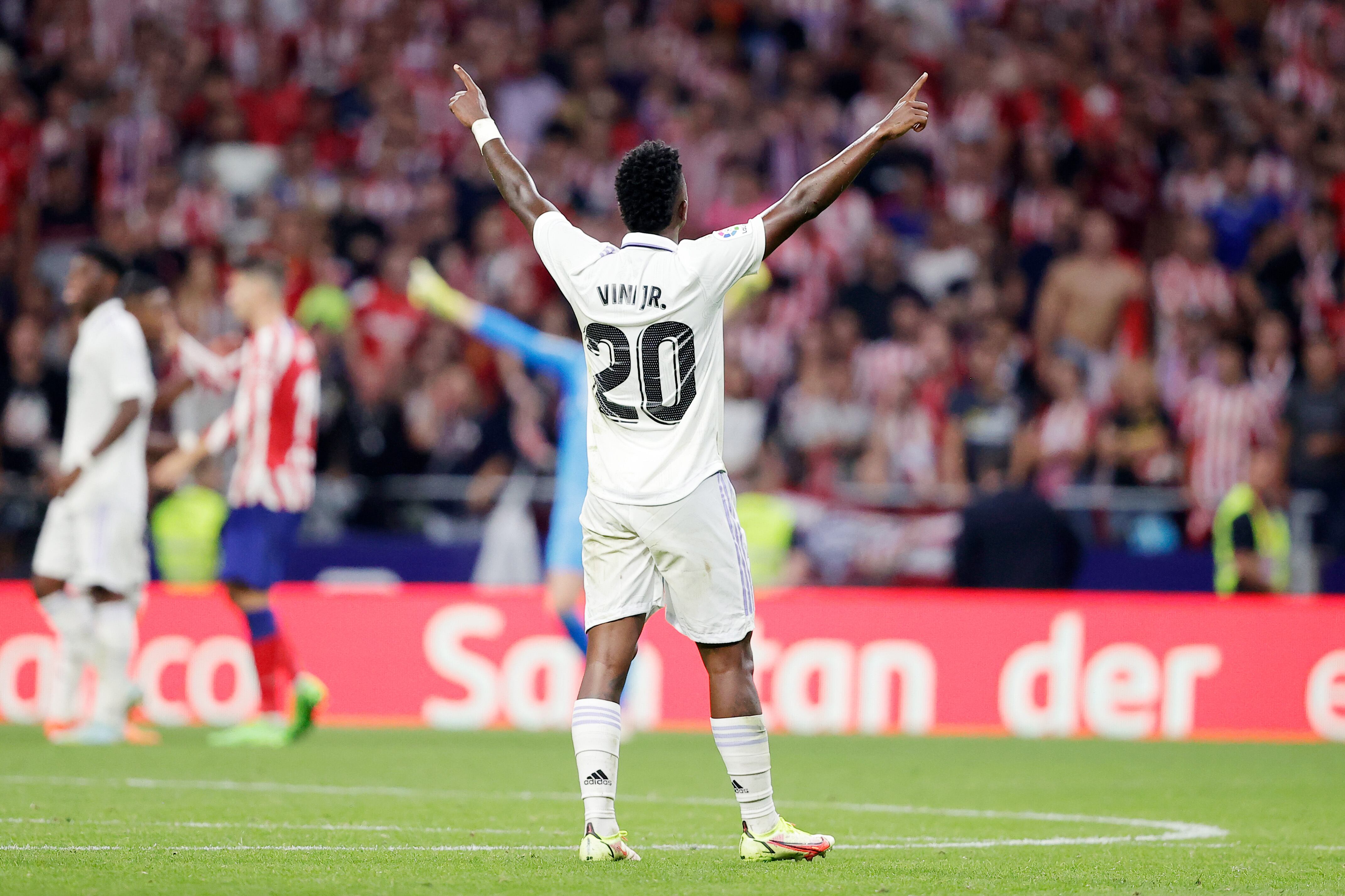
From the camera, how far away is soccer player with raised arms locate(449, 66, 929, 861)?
5582 mm

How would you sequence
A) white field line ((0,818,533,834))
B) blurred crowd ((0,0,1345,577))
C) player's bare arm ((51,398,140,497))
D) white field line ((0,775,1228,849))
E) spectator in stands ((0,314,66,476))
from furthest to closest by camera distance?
spectator in stands ((0,314,66,476)) < blurred crowd ((0,0,1345,577)) < player's bare arm ((51,398,140,497)) < white field line ((0,775,1228,849)) < white field line ((0,818,533,834))

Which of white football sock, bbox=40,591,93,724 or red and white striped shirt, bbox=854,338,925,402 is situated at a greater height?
red and white striped shirt, bbox=854,338,925,402

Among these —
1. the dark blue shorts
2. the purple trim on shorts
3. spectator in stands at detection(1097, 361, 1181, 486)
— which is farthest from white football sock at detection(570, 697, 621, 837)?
spectator in stands at detection(1097, 361, 1181, 486)

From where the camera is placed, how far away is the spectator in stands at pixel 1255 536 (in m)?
13.7

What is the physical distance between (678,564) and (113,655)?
5.72 m

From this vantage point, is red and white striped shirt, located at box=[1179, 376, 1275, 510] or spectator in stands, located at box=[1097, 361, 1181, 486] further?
red and white striped shirt, located at box=[1179, 376, 1275, 510]

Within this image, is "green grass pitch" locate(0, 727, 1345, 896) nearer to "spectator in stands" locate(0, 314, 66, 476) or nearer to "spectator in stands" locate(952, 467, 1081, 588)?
"spectator in stands" locate(952, 467, 1081, 588)

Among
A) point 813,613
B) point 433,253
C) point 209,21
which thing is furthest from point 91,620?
point 209,21

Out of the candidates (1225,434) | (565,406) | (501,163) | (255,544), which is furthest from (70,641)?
(1225,434)

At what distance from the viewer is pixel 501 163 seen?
595 centimetres

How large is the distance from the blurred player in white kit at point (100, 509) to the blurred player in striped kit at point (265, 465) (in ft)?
1.67

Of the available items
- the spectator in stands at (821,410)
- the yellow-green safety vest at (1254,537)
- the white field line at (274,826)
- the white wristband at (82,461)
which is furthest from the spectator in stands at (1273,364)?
the white field line at (274,826)

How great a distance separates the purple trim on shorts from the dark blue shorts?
210 inches

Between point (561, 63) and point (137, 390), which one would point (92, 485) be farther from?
point (561, 63)
